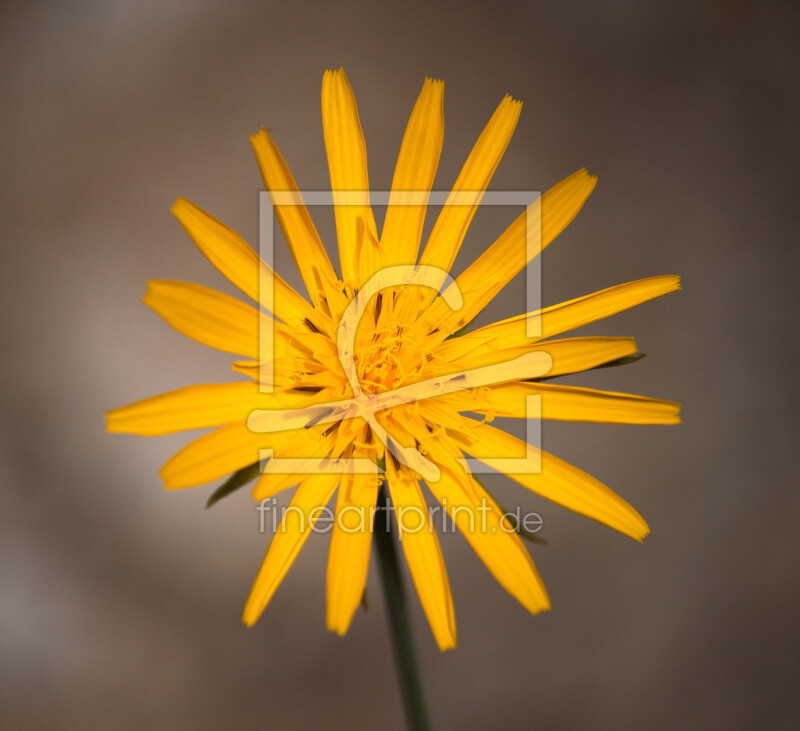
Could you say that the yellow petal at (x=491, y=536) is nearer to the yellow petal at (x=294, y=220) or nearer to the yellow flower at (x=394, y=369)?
the yellow flower at (x=394, y=369)

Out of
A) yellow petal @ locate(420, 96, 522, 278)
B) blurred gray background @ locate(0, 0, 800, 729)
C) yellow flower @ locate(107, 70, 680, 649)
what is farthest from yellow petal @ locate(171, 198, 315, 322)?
blurred gray background @ locate(0, 0, 800, 729)

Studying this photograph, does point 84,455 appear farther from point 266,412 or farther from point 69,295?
point 266,412

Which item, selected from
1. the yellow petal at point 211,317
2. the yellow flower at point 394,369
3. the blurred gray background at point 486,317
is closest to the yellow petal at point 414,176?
the yellow flower at point 394,369

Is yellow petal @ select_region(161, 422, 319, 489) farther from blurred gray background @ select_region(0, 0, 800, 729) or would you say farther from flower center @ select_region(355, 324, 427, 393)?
blurred gray background @ select_region(0, 0, 800, 729)

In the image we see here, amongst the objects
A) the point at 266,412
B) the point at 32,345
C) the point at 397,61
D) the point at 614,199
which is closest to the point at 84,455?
the point at 32,345

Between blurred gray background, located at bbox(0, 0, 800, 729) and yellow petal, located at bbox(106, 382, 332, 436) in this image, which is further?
blurred gray background, located at bbox(0, 0, 800, 729)

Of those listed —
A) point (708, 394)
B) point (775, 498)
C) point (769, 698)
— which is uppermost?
point (708, 394)
